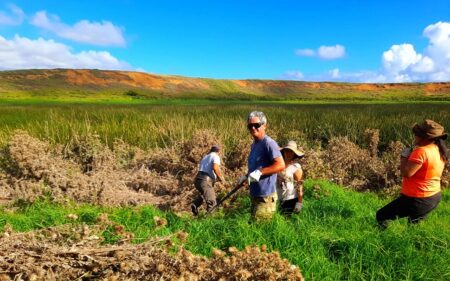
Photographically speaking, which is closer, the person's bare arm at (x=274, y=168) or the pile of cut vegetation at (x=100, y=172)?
the person's bare arm at (x=274, y=168)

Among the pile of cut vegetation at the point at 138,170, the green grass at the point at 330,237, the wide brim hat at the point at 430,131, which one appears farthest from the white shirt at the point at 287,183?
the pile of cut vegetation at the point at 138,170

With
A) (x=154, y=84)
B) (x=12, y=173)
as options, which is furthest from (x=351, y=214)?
(x=154, y=84)

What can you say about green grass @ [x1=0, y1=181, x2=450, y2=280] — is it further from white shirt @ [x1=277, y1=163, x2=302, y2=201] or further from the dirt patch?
the dirt patch

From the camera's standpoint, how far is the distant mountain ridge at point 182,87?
298 ft

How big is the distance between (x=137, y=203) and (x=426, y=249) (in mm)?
5747

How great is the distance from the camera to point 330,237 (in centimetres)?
587

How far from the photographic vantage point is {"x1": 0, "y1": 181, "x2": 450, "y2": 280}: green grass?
16.6 ft

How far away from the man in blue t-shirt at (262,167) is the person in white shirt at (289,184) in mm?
930

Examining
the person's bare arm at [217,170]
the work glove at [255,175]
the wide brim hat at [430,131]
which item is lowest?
the person's bare arm at [217,170]

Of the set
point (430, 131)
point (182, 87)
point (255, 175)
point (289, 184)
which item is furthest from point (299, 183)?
point (182, 87)

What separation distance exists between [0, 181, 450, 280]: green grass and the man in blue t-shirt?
0.26 metres

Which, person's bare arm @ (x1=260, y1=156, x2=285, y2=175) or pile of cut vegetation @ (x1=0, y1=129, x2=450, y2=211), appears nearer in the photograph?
person's bare arm @ (x1=260, y1=156, x2=285, y2=175)

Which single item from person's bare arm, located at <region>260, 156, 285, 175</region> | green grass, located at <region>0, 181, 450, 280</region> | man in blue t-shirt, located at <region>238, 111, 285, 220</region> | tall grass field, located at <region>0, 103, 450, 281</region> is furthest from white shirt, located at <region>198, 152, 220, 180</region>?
person's bare arm, located at <region>260, 156, 285, 175</region>

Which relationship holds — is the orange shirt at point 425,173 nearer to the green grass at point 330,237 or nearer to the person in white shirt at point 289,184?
the green grass at point 330,237
